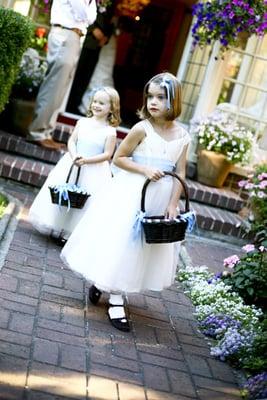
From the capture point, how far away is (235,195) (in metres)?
9.16

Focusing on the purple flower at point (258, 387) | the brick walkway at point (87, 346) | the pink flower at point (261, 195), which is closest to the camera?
the brick walkway at point (87, 346)

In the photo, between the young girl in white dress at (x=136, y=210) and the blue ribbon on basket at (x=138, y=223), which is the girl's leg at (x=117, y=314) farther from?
the blue ribbon on basket at (x=138, y=223)

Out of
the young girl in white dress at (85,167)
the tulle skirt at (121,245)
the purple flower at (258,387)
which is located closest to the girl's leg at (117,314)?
the tulle skirt at (121,245)

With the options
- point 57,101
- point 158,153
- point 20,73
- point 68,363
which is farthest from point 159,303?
point 20,73

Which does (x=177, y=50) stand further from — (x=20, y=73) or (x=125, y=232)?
(x=125, y=232)

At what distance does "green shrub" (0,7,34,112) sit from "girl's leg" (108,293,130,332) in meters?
3.71

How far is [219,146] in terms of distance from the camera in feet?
29.1

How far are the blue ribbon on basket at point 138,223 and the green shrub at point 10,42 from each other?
3.61 metres

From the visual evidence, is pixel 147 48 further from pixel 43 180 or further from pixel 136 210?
pixel 136 210

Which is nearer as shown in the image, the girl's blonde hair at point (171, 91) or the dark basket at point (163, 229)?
the dark basket at point (163, 229)

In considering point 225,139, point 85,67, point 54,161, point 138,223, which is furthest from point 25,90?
Result: point 138,223

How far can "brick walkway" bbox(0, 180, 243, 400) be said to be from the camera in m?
3.63

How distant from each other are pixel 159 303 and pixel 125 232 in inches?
39.9

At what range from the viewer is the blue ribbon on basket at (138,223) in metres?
4.55
